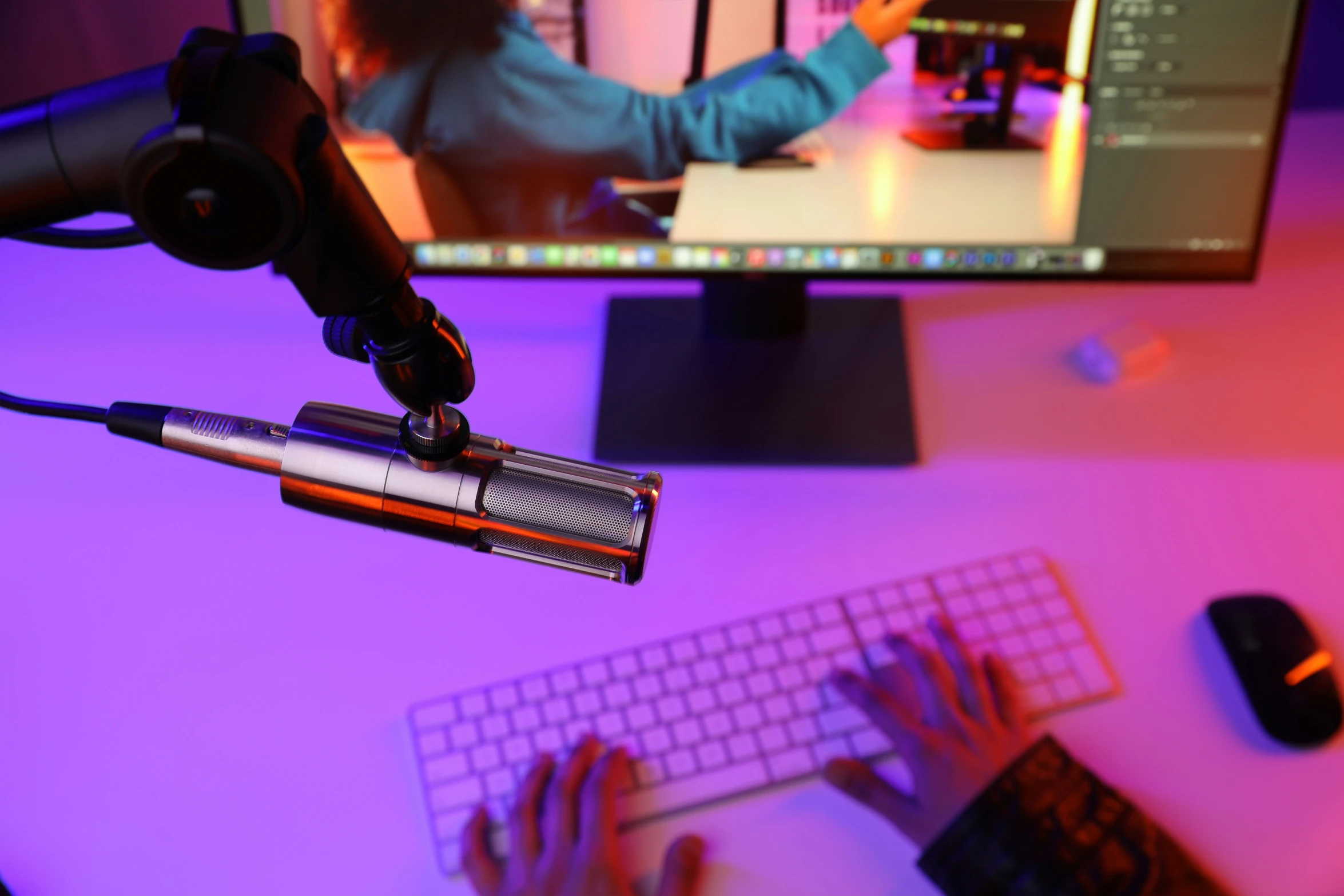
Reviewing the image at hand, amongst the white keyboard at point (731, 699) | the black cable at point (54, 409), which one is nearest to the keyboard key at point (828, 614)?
the white keyboard at point (731, 699)

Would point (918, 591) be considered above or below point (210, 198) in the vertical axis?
below

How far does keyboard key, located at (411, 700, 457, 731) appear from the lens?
677 millimetres

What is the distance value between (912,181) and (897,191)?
1cm

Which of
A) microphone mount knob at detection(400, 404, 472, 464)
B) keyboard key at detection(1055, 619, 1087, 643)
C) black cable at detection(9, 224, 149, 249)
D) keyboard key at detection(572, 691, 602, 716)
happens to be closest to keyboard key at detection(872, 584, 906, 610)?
keyboard key at detection(1055, 619, 1087, 643)

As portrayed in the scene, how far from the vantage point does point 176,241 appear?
284mm

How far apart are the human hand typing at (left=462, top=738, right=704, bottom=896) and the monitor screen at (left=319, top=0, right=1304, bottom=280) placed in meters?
0.38

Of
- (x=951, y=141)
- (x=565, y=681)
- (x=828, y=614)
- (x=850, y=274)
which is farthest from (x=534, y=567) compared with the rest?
(x=951, y=141)

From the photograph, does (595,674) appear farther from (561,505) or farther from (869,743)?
(561,505)

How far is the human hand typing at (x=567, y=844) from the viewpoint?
60 cm

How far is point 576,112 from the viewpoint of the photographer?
0.77m

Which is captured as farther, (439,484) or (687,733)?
(687,733)

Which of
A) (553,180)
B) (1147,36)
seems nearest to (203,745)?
(553,180)

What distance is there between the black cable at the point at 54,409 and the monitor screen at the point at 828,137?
41 cm

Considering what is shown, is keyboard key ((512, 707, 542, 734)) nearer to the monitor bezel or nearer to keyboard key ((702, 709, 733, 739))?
keyboard key ((702, 709, 733, 739))
